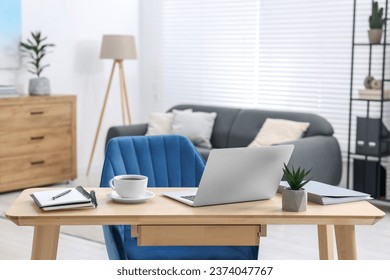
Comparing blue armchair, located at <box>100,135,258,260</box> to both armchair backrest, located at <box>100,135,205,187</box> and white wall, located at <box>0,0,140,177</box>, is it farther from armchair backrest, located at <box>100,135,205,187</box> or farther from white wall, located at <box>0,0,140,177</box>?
white wall, located at <box>0,0,140,177</box>

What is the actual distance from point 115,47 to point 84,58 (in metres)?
0.43

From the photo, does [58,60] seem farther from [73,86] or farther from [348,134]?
[348,134]

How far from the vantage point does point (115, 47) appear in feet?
21.8

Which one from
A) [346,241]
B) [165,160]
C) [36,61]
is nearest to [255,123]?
[36,61]

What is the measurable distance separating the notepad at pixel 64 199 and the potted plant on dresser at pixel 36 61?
150 inches

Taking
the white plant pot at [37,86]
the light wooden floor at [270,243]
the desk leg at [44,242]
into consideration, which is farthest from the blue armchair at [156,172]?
the white plant pot at [37,86]

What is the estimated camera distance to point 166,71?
7375 millimetres

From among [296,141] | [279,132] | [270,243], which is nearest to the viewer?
[270,243]

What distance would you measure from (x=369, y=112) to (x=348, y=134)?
0.98 ft

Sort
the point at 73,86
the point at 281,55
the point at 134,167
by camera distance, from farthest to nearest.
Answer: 1. the point at 73,86
2. the point at 281,55
3. the point at 134,167

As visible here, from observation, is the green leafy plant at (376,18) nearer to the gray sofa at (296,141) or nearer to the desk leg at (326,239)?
the gray sofa at (296,141)

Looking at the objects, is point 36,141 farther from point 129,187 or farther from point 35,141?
point 129,187

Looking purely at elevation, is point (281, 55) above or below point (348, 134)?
above
